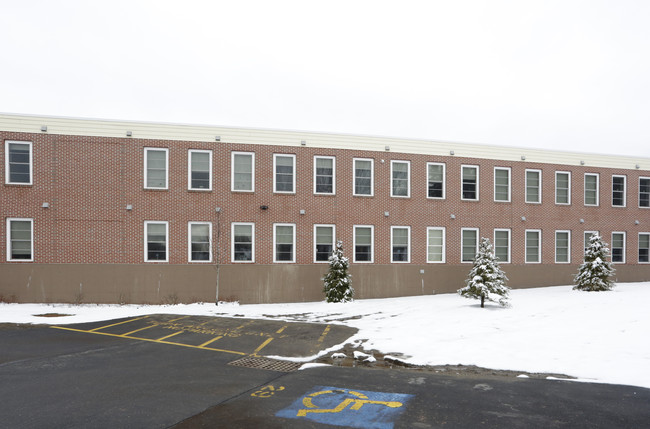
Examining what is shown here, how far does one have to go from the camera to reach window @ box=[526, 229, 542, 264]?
23.5 metres

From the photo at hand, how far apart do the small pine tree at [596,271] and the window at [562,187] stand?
5.24m

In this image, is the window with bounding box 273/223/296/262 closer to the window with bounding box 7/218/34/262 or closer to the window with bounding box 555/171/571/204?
the window with bounding box 7/218/34/262

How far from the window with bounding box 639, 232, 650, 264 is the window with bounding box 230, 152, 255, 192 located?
74.6 ft

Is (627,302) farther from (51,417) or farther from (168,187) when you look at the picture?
(168,187)

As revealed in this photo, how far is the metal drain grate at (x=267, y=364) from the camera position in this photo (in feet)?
28.1

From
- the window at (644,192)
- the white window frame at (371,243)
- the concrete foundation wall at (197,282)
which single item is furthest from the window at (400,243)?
the window at (644,192)

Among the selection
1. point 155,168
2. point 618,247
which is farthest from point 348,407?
point 618,247

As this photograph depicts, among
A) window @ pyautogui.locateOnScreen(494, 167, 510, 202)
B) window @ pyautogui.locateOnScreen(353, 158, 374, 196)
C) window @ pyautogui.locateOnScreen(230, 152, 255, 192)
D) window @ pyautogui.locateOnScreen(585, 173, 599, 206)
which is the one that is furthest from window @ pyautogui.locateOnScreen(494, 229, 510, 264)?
window @ pyautogui.locateOnScreen(230, 152, 255, 192)

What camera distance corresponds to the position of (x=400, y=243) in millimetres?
21844

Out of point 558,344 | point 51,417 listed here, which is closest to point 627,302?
point 558,344

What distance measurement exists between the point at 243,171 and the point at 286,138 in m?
2.61

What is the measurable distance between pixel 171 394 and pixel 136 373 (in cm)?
169

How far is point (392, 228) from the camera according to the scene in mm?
21797

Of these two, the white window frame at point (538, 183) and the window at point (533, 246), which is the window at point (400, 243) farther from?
the white window frame at point (538, 183)
